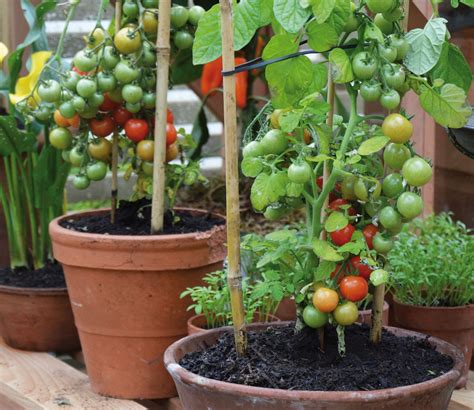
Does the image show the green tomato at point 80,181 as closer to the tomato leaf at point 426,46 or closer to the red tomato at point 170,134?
the red tomato at point 170,134

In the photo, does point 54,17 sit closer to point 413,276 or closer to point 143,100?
point 143,100

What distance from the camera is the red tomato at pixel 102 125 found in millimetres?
2004

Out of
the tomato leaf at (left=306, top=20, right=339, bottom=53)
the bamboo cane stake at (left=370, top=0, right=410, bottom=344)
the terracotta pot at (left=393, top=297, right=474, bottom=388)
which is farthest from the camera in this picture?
the terracotta pot at (left=393, top=297, right=474, bottom=388)

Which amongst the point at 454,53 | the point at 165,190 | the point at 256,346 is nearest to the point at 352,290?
the point at 256,346

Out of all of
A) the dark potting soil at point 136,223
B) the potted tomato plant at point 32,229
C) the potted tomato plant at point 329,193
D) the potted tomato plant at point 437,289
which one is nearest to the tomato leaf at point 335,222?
the potted tomato plant at point 329,193

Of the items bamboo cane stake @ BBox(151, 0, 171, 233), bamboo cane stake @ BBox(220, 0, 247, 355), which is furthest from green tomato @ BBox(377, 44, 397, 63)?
bamboo cane stake @ BBox(151, 0, 171, 233)

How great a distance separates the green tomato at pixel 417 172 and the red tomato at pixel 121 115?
90 cm

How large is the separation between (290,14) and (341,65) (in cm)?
10

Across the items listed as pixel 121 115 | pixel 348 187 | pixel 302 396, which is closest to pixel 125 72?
pixel 121 115

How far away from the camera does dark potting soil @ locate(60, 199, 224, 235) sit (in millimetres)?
1934

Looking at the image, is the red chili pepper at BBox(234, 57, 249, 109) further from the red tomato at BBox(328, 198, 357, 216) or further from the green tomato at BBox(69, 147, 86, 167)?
the red tomato at BBox(328, 198, 357, 216)

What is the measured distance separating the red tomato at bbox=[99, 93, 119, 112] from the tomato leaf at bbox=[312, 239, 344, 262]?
2.65ft

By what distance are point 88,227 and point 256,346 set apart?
26.3 inches

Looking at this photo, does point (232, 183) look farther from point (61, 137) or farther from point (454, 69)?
point (61, 137)
